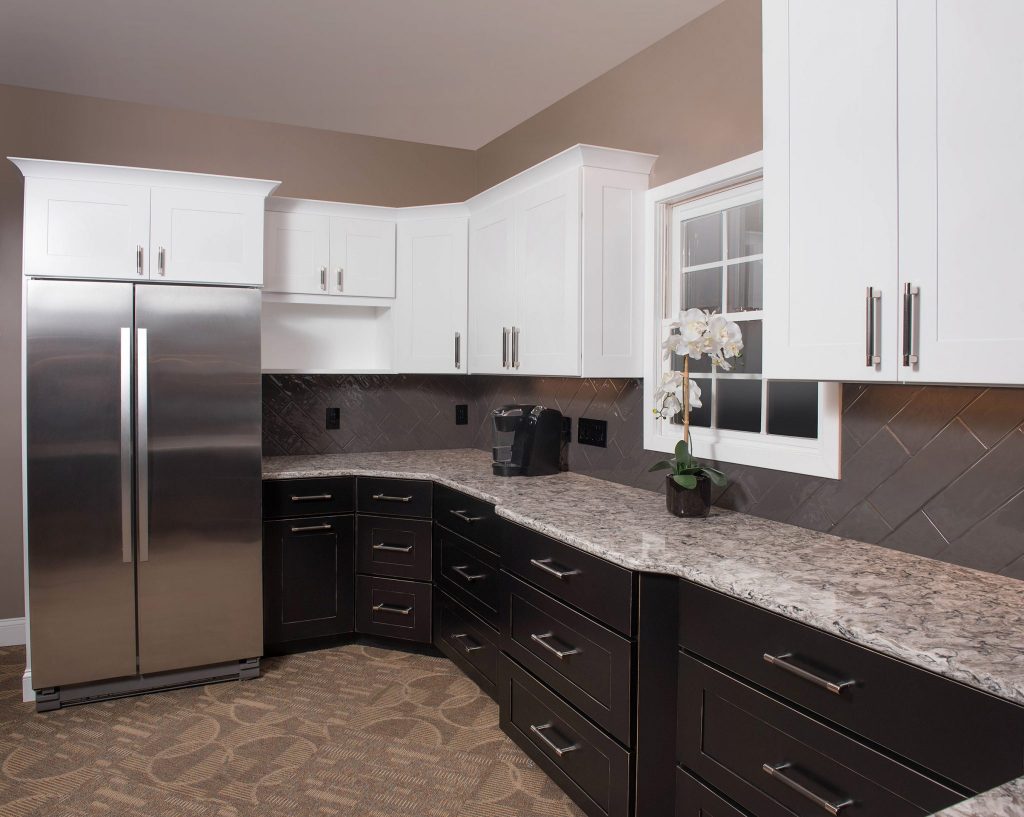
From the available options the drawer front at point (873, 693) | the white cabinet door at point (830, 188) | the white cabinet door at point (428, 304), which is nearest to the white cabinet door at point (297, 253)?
the white cabinet door at point (428, 304)

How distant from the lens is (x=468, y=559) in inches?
→ 121

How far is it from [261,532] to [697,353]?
210 centimetres

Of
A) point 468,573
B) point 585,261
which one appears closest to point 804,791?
point 468,573

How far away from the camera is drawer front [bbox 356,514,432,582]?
3.46m

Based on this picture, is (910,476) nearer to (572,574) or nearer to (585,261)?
(572,574)

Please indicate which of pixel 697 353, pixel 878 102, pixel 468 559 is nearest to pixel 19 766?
pixel 468 559

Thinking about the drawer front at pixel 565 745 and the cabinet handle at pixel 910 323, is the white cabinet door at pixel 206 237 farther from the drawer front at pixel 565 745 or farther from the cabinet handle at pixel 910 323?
the cabinet handle at pixel 910 323

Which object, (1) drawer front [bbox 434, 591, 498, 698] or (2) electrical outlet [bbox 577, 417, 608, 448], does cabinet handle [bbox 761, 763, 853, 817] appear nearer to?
(1) drawer front [bbox 434, 591, 498, 698]

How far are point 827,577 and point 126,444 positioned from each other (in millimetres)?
2697

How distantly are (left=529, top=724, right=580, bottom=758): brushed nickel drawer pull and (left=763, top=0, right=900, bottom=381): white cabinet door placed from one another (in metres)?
1.27

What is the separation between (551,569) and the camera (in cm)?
227

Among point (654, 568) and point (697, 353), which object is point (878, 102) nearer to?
point (697, 353)

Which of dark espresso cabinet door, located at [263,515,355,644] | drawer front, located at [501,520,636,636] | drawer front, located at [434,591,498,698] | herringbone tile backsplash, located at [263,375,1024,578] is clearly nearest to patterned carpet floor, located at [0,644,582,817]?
drawer front, located at [434,591,498,698]

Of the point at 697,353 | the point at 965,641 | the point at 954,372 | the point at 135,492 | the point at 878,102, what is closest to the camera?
the point at 965,641
